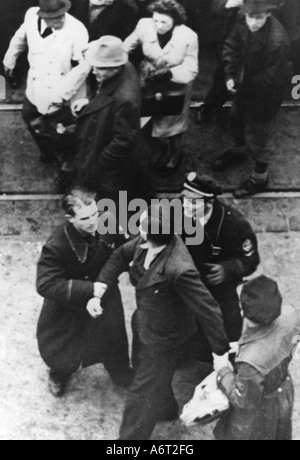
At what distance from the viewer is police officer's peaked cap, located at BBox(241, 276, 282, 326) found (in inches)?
209

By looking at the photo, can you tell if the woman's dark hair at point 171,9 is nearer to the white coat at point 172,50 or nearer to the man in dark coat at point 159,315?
the white coat at point 172,50

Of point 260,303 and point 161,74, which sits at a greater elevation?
point 161,74

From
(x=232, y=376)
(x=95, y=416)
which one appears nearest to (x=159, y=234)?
(x=232, y=376)

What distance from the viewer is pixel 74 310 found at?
5883 millimetres

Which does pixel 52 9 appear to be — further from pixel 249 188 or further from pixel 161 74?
pixel 249 188

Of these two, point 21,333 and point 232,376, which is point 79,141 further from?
point 232,376

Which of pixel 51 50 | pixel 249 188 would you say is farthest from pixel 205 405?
pixel 51 50

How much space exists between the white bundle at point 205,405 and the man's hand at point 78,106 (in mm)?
2019

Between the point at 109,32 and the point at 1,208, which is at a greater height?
the point at 109,32

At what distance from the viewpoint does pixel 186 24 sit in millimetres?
6430

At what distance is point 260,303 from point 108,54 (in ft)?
6.28

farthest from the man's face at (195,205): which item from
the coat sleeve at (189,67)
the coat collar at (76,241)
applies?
the coat sleeve at (189,67)

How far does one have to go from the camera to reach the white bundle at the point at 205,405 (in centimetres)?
576
